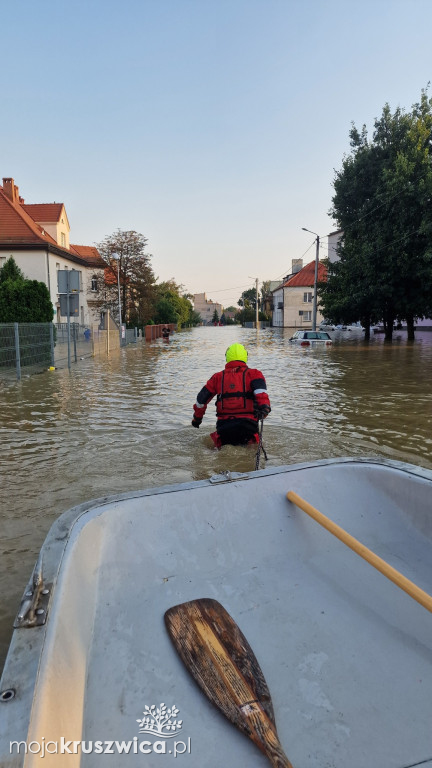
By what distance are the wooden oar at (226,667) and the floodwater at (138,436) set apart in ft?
3.18

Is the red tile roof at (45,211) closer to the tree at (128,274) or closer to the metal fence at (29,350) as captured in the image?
the tree at (128,274)

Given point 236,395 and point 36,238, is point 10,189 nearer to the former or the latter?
point 36,238

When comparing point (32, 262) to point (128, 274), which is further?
point (128, 274)

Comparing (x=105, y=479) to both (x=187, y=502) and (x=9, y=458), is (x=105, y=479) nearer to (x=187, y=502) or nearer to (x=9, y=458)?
(x=9, y=458)

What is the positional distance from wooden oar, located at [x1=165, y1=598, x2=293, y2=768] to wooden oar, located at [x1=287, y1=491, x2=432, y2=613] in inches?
29.3

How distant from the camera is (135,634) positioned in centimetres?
256

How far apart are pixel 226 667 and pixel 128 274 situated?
50.4 m

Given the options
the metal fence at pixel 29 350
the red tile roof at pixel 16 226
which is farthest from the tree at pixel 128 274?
the metal fence at pixel 29 350

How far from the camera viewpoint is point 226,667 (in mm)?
2334

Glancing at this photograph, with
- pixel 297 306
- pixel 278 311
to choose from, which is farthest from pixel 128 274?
pixel 278 311

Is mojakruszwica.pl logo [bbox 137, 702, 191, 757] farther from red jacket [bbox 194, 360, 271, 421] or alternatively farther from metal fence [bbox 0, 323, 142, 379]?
metal fence [bbox 0, 323, 142, 379]

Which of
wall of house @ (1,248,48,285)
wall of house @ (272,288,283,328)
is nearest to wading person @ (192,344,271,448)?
wall of house @ (1,248,48,285)

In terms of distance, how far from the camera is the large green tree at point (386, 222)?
91.1 ft

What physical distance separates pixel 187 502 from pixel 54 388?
10277 millimetres
